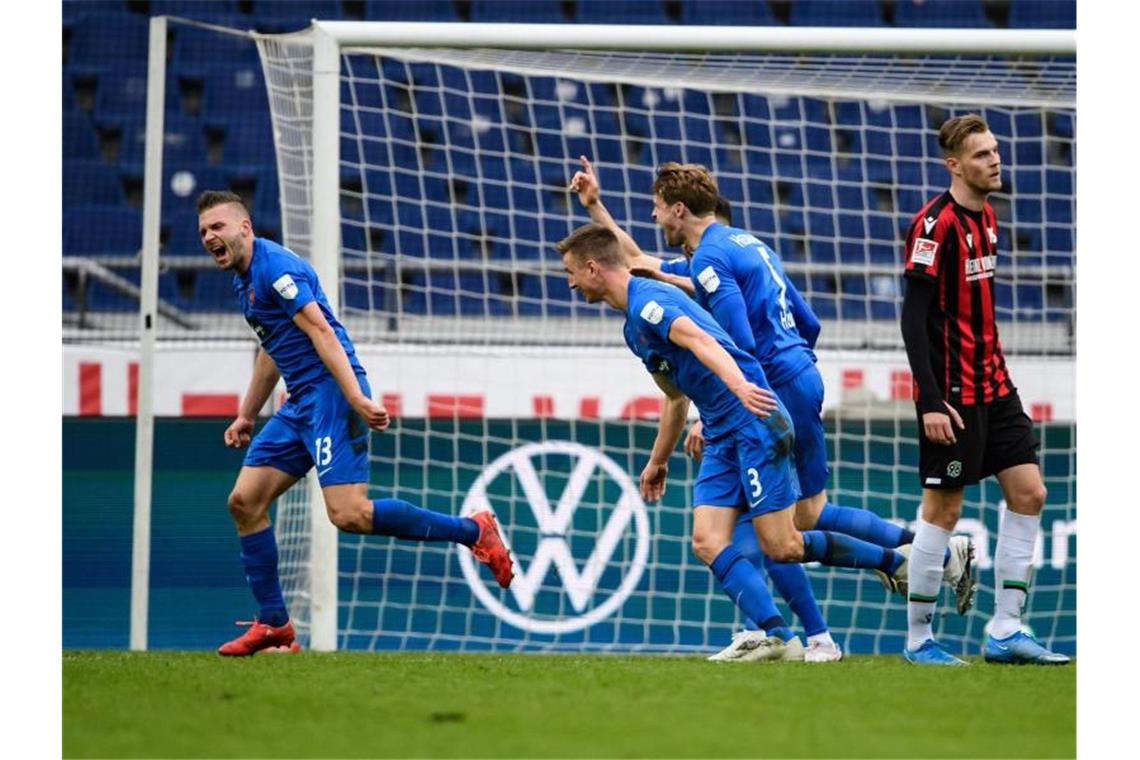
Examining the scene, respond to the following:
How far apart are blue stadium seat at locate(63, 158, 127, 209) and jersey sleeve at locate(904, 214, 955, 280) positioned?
8.84m

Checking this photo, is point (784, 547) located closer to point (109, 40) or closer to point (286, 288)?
point (286, 288)

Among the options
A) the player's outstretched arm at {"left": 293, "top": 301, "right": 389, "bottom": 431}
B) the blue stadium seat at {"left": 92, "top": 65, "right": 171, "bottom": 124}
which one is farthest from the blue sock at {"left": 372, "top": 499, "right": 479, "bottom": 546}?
the blue stadium seat at {"left": 92, "top": 65, "right": 171, "bottom": 124}

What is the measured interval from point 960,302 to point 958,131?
21.5 inches

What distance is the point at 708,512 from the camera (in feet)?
17.1

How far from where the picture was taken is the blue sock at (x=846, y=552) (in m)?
5.43

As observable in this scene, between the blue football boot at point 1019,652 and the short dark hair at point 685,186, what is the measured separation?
1.78m

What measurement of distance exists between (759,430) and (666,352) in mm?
396

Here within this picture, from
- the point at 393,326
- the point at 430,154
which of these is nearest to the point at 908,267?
the point at 393,326

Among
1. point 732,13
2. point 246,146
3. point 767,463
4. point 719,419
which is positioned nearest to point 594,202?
point 719,419

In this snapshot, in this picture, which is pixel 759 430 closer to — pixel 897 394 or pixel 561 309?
pixel 897 394

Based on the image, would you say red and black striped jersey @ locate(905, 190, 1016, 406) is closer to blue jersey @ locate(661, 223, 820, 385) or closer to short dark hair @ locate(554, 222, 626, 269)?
blue jersey @ locate(661, 223, 820, 385)

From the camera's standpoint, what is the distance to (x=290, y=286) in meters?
5.20

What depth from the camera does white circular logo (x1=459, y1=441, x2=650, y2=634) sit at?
7.60 m

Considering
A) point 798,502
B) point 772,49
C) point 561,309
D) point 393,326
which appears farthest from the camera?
A: point 561,309
